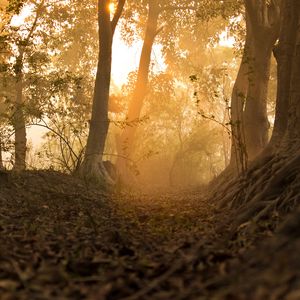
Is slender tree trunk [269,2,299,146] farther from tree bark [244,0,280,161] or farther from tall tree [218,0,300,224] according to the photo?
tree bark [244,0,280,161]

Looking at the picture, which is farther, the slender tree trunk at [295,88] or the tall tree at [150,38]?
the tall tree at [150,38]

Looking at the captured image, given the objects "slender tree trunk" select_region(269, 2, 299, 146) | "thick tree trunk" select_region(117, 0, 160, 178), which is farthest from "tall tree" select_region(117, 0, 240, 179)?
"slender tree trunk" select_region(269, 2, 299, 146)

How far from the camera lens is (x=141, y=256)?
405cm

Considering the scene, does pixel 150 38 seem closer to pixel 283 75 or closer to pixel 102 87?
pixel 102 87

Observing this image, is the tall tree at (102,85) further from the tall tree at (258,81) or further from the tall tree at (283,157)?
the tall tree at (283,157)

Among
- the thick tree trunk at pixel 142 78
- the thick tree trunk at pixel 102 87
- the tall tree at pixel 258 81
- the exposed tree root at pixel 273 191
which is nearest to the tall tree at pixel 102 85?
the thick tree trunk at pixel 102 87

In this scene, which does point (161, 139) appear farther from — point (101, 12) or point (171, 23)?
point (101, 12)

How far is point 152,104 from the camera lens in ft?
118

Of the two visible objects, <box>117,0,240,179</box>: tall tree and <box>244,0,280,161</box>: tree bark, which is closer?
<box>244,0,280,161</box>: tree bark

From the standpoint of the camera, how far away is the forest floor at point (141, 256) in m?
2.60


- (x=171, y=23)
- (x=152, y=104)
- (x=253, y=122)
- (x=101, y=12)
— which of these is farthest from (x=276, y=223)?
(x=152, y=104)

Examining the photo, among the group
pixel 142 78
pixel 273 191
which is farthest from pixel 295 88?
pixel 142 78

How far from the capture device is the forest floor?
2602 millimetres

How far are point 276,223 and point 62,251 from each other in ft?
8.77
